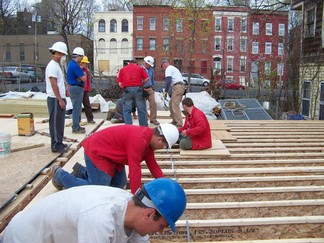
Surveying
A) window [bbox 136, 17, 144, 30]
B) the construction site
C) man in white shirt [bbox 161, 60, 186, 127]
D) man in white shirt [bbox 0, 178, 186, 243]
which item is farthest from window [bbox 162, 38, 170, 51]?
man in white shirt [bbox 0, 178, 186, 243]

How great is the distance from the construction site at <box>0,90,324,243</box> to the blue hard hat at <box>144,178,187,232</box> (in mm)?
1564

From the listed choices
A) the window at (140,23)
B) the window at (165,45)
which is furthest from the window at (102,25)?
the window at (165,45)

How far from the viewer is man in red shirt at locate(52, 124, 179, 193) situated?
9.94ft

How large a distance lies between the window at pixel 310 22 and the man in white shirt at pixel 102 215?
12793 millimetres

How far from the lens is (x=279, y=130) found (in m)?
6.88

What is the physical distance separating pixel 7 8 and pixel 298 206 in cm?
4531

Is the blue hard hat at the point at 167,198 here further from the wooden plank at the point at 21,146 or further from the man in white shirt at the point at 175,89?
the man in white shirt at the point at 175,89

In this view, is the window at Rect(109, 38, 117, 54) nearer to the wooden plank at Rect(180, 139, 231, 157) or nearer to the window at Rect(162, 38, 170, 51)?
the window at Rect(162, 38, 170, 51)

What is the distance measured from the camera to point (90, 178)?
338 centimetres

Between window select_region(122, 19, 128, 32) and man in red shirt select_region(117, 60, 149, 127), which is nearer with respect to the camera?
man in red shirt select_region(117, 60, 149, 127)

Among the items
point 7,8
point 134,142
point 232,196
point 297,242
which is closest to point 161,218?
point 134,142

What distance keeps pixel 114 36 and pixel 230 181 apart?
35.3 meters

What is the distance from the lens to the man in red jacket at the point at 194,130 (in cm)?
481

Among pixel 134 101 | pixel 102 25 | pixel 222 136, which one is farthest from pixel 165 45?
pixel 222 136
